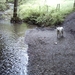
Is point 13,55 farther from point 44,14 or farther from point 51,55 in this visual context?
point 44,14

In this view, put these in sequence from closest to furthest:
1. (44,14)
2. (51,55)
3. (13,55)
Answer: (51,55) < (13,55) < (44,14)

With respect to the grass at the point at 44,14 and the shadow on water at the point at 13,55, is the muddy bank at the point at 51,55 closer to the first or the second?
the shadow on water at the point at 13,55

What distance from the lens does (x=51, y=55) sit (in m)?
10.2

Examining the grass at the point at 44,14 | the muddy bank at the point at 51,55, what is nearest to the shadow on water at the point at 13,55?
the muddy bank at the point at 51,55

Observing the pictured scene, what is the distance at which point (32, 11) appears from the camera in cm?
2116

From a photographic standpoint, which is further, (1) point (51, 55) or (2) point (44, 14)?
(2) point (44, 14)

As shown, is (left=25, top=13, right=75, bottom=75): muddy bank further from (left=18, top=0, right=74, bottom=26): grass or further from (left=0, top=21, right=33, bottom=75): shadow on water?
(left=18, top=0, right=74, bottom=26): grass

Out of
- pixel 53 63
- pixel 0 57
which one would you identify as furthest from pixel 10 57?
pixel 53 63

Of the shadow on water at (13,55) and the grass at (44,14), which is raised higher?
the grass at (44,14)

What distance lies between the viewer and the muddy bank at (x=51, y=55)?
8.30m

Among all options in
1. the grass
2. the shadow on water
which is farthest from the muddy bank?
the grass

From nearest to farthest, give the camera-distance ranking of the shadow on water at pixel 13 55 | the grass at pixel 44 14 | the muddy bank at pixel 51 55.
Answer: the muddy bank at pixel 51 55 → the shadow on water at pixel 13 55 → the grass at pixel 44 14

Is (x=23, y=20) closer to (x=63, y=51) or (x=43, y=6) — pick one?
(x=43, y=6)

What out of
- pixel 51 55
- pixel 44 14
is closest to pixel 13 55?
pixel 51 55
